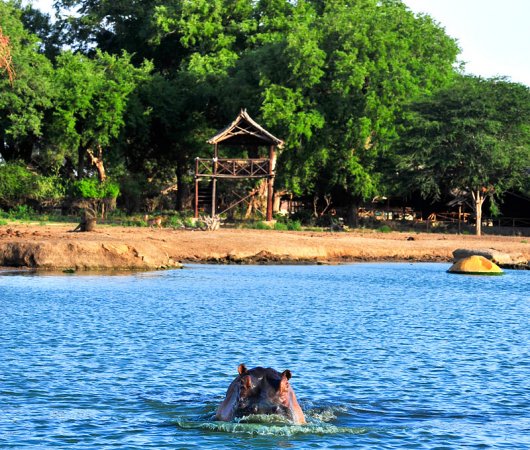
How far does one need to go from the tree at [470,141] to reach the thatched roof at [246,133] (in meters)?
8.21

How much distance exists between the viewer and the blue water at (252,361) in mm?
12156

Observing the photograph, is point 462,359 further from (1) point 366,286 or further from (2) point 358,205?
(2) point 358,205

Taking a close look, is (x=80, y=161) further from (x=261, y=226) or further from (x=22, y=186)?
(x=261, y=226)

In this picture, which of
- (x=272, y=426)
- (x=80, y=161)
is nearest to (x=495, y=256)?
(x=80, y=161)

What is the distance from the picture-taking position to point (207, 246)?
140ft

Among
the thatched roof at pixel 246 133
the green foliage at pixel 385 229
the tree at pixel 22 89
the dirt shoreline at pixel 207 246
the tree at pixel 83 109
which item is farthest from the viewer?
the tree at pixel 83 109

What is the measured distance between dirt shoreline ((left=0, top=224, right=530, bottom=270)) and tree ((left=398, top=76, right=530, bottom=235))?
179 inches

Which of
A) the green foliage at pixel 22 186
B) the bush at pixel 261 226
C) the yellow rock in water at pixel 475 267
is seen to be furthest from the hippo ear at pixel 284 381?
the green foliage at pixel 22 186

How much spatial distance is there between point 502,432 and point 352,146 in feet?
156

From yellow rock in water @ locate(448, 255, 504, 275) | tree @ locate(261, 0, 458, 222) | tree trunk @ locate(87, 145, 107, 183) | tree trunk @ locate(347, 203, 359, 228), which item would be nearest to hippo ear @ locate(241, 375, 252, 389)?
yellow rock in water @ locate(448, 255, 504, 275)

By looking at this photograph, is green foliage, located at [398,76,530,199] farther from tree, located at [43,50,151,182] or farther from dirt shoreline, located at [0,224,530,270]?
tree, located at [43,50,151,182]

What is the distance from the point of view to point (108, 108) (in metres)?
59.9

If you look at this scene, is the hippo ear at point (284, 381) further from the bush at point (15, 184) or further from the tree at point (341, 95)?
the bush at point (15, 184)

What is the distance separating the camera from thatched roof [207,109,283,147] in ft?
176
